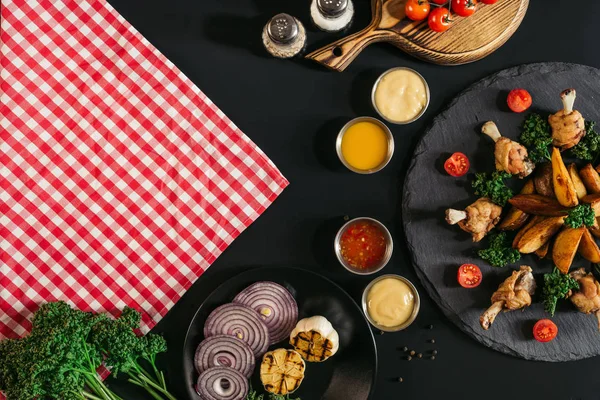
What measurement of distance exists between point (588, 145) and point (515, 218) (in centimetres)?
74

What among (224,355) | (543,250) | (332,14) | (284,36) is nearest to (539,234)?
(543,250)

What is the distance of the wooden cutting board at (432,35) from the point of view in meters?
4.40

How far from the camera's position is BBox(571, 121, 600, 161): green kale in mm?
4352

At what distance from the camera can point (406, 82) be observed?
4.42 m

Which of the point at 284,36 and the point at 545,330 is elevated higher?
the point at 284,36

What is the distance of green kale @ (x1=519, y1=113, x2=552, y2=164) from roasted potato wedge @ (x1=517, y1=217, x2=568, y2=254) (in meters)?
0.45

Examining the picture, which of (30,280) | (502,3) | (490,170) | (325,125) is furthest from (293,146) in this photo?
(30,280)

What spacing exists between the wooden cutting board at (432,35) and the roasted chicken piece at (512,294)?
5.28ft

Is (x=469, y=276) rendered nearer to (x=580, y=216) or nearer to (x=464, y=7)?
(x=580, y=216)

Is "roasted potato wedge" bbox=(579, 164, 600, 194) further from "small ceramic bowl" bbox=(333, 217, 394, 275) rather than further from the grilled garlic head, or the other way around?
the grilled garlic head

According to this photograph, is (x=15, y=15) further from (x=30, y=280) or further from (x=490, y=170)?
(x=490, y=170)

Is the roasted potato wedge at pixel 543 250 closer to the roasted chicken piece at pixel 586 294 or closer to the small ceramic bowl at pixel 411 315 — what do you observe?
the roasted chicken piece at pixel 586 294

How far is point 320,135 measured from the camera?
4.57 meters

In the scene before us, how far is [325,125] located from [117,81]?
1.55m
